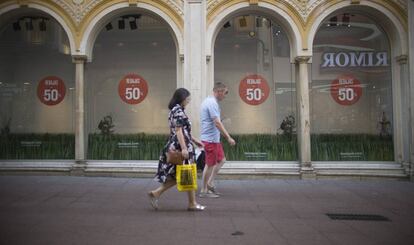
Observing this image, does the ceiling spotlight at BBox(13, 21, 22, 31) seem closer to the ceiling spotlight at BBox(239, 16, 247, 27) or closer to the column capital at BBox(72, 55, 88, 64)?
the column capital at BBox(72, 55, 88, 64)

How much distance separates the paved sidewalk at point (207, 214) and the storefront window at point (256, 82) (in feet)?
6.44

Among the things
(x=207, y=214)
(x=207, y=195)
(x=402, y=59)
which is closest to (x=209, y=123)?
(x=207, y=195)

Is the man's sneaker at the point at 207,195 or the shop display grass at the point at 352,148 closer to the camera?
the man's sneaker at the point at 207,195

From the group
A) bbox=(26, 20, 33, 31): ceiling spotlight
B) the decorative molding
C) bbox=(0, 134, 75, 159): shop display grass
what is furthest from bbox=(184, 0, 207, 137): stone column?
bbox=(26, 20, 33, 31): ceiling spotlight

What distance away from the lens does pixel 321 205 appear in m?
7.70

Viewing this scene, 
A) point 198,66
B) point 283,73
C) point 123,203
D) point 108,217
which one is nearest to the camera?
point 108,217

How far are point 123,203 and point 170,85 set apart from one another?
5.14 metres

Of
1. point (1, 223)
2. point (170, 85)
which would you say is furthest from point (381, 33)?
point (1, 223)

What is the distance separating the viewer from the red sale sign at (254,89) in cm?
1202

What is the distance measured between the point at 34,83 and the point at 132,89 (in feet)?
8.69

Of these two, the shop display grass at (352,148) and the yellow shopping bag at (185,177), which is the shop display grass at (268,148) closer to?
the shop display grass at (352,148)

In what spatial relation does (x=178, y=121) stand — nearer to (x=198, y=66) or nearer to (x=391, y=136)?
(x=198, y=66)

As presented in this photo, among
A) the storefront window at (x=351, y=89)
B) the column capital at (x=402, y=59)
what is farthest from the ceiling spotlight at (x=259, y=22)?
the column capital at (x=402, y=59)

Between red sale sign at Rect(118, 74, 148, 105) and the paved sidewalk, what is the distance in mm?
2761
